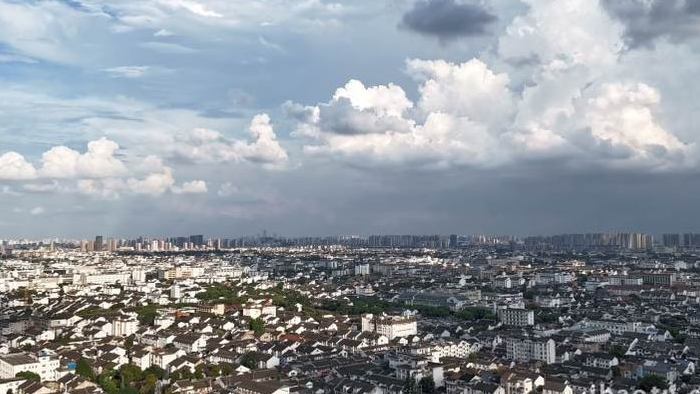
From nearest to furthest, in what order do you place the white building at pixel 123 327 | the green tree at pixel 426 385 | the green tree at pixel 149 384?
the green tree at pixel 149 384, the green tree at pixel 426 385, the white building at pixel 123 327

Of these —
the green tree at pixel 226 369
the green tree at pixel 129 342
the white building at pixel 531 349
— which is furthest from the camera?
the green tree at pixel 129 342

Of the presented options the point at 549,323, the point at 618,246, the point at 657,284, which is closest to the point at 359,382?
the point at 549,323

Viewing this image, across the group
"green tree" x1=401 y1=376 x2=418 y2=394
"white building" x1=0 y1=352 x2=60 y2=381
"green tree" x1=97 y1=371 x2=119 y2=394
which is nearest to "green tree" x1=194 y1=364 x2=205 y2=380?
"green tree" x1=97 y1=371 x2=119 y2=394

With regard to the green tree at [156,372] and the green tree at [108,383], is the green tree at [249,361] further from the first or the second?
the green tree at [108,383]

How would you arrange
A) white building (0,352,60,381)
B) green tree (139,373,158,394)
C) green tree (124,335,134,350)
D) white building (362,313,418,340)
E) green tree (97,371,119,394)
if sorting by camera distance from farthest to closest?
1. white building (362,313,418,340)
2. green tree (124,335,134,350)
3. white building (0,352,60,381)
4. green tree (139,373,158,394)
5. green tree (97,371,119,394)

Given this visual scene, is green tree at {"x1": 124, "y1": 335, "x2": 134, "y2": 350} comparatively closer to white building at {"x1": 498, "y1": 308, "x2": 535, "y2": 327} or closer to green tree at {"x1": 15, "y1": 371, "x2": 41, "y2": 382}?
green tree at {"x1": 15, "y1": 371, "x2": 41, "y2": 382}

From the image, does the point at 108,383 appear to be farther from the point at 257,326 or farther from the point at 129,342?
the point at 257,326

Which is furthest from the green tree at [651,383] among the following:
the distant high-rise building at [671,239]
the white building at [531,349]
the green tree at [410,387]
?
the distant high-rise building at [671,239]
